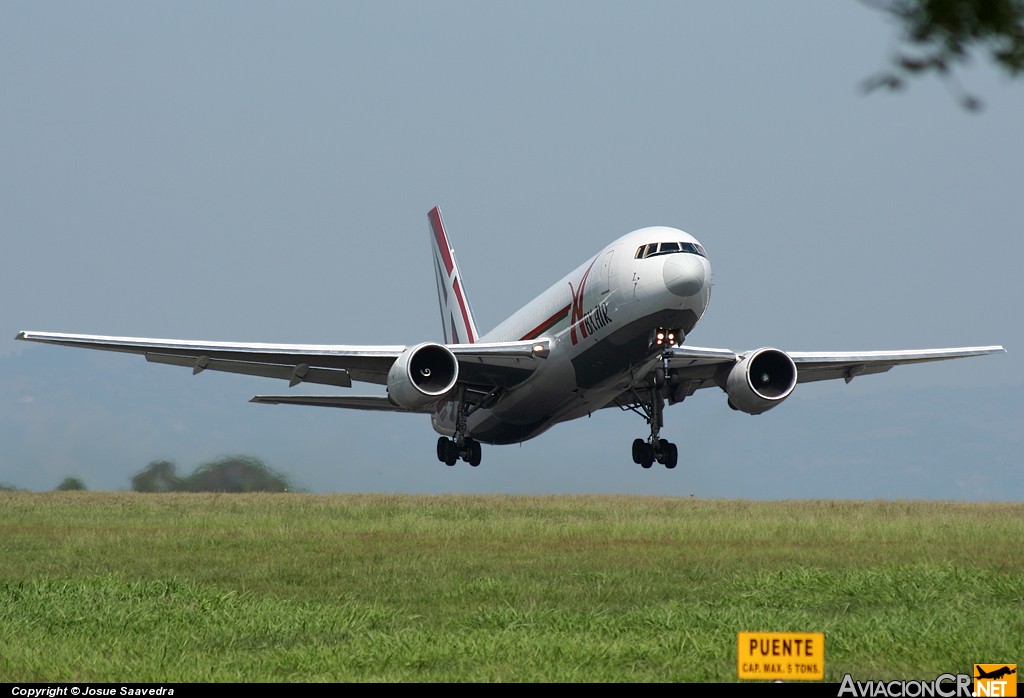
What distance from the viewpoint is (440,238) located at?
5084cm

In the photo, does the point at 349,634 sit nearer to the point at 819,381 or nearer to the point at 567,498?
the point at 819,381

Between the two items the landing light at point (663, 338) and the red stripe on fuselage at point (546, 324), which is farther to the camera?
the red stripe on fuselage at point (546, 324)

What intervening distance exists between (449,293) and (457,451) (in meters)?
12.2

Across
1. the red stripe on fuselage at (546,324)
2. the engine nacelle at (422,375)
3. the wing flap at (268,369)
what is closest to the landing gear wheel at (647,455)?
the red stripe on fuselage at (546,324)

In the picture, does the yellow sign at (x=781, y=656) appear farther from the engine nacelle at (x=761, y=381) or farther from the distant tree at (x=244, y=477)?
the distant tree at (x=244, y=477)

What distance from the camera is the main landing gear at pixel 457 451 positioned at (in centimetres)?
3659

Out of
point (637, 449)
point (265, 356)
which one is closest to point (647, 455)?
point (637, 449)

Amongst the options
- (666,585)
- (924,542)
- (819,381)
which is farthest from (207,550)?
(819,381)

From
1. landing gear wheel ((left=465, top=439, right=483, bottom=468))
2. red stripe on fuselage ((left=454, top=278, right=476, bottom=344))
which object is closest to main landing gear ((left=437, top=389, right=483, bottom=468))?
landing gear wheel ((left=465, top=439, right=483, bottom=468))

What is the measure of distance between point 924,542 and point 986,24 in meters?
22.8

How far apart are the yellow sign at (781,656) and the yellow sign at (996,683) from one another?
2.78 metres

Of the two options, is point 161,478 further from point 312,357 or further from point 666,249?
point 666,249

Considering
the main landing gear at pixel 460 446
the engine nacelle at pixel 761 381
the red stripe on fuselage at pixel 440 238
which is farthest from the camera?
the red stripe on fuselage at pixel 440 238

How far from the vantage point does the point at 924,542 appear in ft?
87.9
